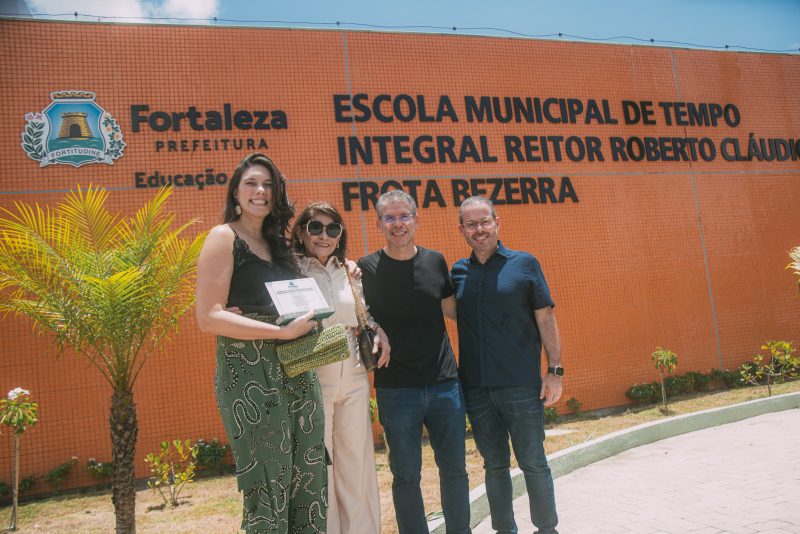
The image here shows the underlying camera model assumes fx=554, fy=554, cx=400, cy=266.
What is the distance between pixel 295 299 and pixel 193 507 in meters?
3.99

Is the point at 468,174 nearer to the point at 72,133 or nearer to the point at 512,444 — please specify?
the point at 72,133

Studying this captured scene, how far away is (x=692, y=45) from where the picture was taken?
889 cm

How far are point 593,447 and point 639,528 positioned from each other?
5.78ft

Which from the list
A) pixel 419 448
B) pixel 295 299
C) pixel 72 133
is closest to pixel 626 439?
pixel 419 448

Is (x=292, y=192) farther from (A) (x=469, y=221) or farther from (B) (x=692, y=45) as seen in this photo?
(B) (x=692, y=45)

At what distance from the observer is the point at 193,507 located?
5.06m

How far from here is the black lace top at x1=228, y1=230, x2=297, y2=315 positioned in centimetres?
208

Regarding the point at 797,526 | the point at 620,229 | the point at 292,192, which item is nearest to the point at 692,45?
the point at 620,229

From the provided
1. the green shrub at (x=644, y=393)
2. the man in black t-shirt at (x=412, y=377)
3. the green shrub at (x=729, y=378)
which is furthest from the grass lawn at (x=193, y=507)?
the green shrub at (x=729, y=378)

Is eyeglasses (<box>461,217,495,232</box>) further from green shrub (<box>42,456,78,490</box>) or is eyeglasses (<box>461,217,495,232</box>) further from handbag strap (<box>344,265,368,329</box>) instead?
green shrub (<box>42,456,78,490</box>)

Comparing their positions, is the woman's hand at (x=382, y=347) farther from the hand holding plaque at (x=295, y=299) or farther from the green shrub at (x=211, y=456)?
the green shrub at (x=211, y=456)

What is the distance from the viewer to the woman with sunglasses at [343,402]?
8.27ft

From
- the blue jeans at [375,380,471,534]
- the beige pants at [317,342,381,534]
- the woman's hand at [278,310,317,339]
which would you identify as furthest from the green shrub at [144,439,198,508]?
the woman's hand at [278,310,317,339]

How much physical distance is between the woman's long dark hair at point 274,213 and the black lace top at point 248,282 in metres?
0.11
